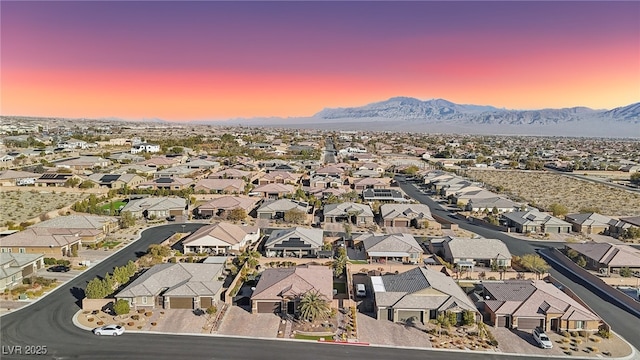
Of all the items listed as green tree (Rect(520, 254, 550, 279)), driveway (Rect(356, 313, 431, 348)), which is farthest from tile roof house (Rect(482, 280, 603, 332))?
green tree (Rect(520, 254, 550, 279))

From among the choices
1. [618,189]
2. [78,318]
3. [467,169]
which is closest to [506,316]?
[78,318]

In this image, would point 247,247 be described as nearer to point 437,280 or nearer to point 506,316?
point 437,280

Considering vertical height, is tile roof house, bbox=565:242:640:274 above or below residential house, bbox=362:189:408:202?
below

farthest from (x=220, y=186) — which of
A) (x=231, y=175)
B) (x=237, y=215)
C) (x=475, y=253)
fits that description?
(x=475, y=253)

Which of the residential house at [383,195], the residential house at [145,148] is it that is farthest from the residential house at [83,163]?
the residential house at [383,195]

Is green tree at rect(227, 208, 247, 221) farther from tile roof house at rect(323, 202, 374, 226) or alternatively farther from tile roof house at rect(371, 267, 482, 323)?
tile roof house at rect(371, 267, 482, 323)

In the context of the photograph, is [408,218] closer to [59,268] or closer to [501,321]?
[501,321]

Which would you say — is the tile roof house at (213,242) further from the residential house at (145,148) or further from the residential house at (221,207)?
the residential house at (145,148)
